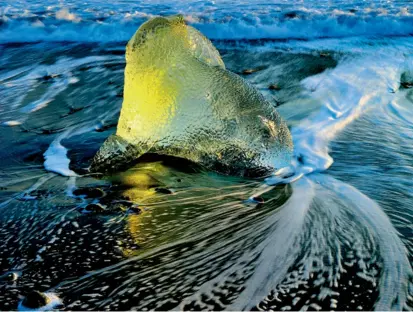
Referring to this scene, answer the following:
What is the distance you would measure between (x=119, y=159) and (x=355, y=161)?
158 cm

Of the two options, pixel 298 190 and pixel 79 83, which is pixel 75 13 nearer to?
pixel 79 83

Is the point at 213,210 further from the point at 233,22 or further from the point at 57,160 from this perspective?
the point at 233,22

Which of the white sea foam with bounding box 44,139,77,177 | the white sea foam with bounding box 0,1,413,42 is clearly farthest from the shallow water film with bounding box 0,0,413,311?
the white sea foam with bounding box 0,1,413,42

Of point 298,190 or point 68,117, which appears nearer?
point 298,190

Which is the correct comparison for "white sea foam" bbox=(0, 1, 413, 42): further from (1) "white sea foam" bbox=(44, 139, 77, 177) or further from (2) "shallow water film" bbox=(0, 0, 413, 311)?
(1) "white sea foam" bbox=(44, 139, 77, 177)

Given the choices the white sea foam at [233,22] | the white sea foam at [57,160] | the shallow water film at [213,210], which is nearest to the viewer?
the shallow water film at [213,210]

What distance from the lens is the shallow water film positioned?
205 centimetres

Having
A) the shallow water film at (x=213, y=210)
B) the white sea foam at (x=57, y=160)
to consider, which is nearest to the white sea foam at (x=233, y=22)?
the shallow water film at (x=213, y=210)

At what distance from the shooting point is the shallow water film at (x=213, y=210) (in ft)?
6.72

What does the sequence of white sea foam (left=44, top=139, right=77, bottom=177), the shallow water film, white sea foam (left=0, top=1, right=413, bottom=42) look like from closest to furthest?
1. the shallow water film
2. white sea foam (left=44, top=139, right=77, bottom=177)
3. white sea foam (left=0, top=1, right=413, bottom=42)

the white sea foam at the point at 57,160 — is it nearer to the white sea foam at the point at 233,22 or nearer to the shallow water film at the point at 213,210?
the shallow water film at the point at 213,210

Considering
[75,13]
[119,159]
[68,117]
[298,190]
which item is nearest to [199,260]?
[298,190]

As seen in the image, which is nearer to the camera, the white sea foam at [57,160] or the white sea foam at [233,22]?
the white sea foam at [57,160]

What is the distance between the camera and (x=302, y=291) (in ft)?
6.69
